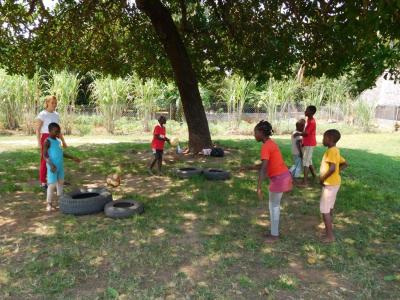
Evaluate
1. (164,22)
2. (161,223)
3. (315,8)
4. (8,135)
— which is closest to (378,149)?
(315,8)

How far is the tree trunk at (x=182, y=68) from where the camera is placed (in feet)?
34.1

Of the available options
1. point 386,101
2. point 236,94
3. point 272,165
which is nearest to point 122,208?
point 272,165

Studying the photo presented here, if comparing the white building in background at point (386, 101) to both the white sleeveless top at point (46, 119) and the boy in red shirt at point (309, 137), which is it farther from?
the white sleeveless top at point (46, 119)

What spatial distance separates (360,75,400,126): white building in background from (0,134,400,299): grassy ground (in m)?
16.4

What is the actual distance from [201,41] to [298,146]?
5.43 metres

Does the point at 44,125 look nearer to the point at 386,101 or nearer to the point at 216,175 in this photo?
the point at 216,175

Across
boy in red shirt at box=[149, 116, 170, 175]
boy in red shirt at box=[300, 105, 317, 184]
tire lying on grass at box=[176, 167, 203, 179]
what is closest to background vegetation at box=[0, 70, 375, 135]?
boy in red shirt at box=[149, 116, 170, 175]

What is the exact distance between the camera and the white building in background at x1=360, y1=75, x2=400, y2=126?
22438 millimetres

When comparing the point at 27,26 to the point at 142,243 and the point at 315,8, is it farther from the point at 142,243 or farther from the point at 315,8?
the point at 142,243

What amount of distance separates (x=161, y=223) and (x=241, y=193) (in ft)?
6.64

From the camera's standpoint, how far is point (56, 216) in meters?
5.79

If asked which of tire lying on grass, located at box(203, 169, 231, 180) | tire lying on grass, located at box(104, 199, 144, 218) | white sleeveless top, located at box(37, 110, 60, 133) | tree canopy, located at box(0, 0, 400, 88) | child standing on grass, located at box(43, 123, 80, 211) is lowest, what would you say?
tire lying on grass, located at box(104, 199, 144, 218)

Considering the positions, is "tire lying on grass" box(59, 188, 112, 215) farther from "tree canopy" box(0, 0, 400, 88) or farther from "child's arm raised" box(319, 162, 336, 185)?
"tree canopy" box(0, 0, 400, 88)

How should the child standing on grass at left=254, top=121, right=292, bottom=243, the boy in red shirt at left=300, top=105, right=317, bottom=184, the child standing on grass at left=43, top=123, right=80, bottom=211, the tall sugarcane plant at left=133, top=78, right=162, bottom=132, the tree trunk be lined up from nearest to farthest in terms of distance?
1. the child standing on grass at left=254, top=121, right=292, bottom=243
2. the child standing on grass at left=43, top=123, right=80, bottom=211
3. the boy in red shirt at left=300, top=105, right=317, bottom=184
4. the tree trunk
5. the tall sugarcane plant at left=133, top=78, right=162, bottom=132
